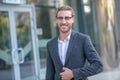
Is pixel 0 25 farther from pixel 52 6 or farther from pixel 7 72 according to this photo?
pixel 52 6

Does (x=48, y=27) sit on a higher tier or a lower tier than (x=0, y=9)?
lower

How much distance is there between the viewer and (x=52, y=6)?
12.3m

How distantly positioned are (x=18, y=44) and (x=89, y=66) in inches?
297

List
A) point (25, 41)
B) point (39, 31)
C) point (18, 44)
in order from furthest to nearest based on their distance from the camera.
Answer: point (39, 31) → point (25, 41) → point (18, 44)

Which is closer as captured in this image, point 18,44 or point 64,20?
point 64,20

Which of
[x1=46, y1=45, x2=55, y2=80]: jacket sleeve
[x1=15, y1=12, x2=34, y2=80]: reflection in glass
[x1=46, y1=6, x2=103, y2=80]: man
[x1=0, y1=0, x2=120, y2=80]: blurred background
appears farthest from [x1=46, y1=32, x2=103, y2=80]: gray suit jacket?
[x1=15, y1=12, x2=34, y2=80]: reflection in glass

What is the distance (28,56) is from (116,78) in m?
2.62

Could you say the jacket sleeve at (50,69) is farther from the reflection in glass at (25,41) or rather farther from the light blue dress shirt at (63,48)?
the reflection in glass at (25,41)

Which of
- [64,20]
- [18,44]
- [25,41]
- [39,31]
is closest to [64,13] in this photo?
[64,20]

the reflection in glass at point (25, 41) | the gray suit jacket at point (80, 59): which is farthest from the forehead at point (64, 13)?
the reflection in glass at point (25, 41)

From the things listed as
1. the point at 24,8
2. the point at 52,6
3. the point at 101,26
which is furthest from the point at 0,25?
the point at 101,26

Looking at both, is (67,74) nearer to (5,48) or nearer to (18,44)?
(5,48)

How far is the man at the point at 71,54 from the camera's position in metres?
3.00

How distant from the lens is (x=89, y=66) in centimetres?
302
